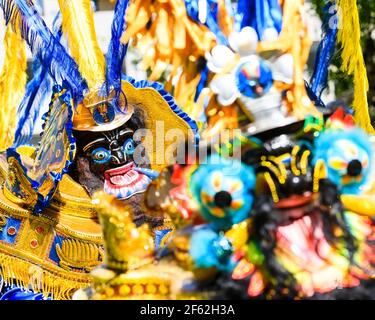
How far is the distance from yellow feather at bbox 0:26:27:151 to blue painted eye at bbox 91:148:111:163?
0.35 meters

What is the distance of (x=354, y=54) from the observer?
293 cm

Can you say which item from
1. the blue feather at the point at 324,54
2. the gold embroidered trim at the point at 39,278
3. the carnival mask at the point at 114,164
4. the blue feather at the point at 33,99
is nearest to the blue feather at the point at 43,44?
the blue feather at the point at 33,99

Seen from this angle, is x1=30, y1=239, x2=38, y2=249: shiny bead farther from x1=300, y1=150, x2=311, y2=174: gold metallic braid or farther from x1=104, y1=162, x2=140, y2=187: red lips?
x1=300, y1=150, x2=311, y2=174: gold metallic braid

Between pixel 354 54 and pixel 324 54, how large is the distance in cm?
13

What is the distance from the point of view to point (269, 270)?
2.27 m

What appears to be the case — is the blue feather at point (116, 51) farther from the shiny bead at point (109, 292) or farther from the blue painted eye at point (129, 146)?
the shiny bead at point (109, 292)

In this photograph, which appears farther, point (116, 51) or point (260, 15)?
point (116, 51)

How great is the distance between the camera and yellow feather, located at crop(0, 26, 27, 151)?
10.0 ft

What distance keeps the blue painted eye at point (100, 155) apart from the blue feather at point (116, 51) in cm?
30

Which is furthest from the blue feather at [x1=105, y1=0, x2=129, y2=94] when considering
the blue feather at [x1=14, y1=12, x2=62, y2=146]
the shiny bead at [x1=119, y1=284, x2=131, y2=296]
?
the shiny bead at [x1=119, y1=284, x2=131, y2=296]

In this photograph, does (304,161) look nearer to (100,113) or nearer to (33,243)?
(100,113)

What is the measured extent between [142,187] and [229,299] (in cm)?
108

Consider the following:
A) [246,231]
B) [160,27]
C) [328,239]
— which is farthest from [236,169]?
[160,27]

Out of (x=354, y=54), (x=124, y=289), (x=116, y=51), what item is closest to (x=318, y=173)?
(x=124, y=289)
